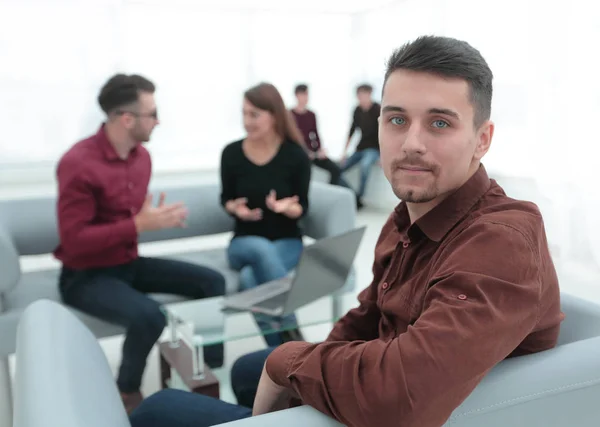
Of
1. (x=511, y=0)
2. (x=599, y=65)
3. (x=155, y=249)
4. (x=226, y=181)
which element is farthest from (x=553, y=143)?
(x=155, y=249)

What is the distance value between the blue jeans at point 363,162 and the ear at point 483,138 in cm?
573

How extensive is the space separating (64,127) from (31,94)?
54cm

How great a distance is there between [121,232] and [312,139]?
4.81 m

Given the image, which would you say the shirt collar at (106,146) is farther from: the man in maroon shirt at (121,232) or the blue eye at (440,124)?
the blue eye at (440,124)

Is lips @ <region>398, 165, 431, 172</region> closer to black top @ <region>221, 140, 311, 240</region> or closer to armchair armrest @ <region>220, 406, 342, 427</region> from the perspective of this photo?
armchair armrest @ <region>220, 406, 342, 427</region>

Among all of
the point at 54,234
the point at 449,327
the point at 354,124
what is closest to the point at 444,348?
the point at 449,327

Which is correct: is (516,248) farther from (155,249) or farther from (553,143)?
(155,249)

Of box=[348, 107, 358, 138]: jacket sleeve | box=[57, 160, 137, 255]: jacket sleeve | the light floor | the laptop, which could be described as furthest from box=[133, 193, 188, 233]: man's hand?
box=[348, 107, 358, 138]: jacket sleeve

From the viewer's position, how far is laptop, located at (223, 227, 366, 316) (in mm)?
2119

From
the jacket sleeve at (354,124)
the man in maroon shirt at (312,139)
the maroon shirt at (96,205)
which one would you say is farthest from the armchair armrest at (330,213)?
the jacket sleeve at (354,124)

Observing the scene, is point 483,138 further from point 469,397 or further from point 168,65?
point 168,65

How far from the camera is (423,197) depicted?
119 cm

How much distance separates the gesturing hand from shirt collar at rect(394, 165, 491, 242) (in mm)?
1817

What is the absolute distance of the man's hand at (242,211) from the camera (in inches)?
119
